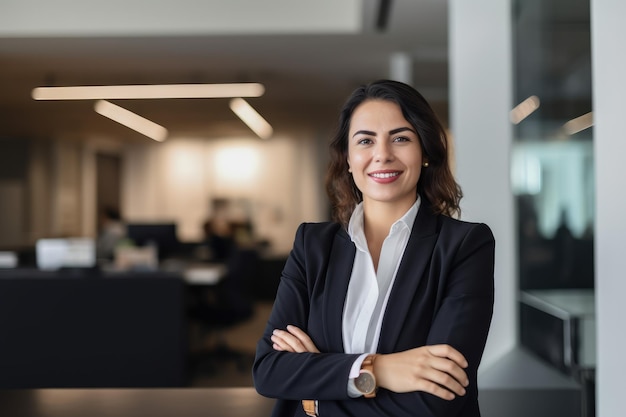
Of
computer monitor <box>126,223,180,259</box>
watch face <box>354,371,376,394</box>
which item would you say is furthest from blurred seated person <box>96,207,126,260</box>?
watch face <box>354,371,376,394</box>

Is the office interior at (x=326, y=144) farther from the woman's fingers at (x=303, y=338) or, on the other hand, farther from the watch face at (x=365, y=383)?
the watch face at (x=365, y=383)

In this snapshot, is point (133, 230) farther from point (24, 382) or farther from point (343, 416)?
point (343, 416)

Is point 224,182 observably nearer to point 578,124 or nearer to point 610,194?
point 578,124

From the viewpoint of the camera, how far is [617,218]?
1.81m

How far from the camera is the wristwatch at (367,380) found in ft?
4.92

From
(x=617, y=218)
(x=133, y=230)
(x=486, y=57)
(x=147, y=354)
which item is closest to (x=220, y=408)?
(x=617, y=218)

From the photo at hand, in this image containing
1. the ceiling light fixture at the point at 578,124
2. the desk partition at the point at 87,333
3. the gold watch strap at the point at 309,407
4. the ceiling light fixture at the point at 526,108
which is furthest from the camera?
the desk partition at the point at 87,333

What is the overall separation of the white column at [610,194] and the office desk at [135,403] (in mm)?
1032

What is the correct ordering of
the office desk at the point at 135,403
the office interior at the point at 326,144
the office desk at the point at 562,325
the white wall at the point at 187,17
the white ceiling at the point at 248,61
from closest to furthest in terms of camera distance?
1. the office desk at the point at 135,403
2. the office interior at the point at 326,144
3. the office desk at the point at 562,325
4. the white wall at the point at 187,17
5. the white ceiling at the point at 248,61

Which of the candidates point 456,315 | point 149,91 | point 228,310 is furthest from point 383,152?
point 149,91

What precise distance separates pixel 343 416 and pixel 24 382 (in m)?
4.54

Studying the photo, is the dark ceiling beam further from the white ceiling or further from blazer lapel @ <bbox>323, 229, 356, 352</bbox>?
blazer lapel @ <bbox>323, 229, 356, 352</bbox>

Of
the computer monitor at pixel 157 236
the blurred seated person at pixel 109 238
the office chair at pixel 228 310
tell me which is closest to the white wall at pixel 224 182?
the blurred seated person at pixel 109 238

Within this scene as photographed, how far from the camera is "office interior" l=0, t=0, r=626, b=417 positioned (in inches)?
94.0
